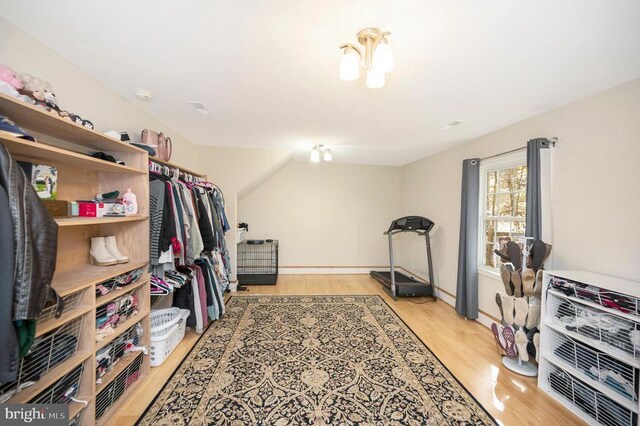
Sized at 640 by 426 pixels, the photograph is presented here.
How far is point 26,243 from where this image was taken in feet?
3.05

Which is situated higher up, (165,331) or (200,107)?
(200,107)

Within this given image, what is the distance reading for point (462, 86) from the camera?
1.78 metres

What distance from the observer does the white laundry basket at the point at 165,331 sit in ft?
6.71

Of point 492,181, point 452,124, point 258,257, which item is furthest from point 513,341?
point 258,257

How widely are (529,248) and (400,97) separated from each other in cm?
180

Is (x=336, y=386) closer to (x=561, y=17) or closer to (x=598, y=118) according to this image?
(x=561, y=17)

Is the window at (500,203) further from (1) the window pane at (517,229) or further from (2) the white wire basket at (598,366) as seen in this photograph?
(2) the white wire basket at (598,366)

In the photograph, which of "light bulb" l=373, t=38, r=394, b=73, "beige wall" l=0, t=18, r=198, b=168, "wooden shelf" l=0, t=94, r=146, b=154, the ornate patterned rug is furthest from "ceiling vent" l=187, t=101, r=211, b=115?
the ornate patterned rug

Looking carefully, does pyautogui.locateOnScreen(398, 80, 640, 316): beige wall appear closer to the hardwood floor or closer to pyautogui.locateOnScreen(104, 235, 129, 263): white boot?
the hardwood floor

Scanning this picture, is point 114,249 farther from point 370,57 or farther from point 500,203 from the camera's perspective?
point 500,203

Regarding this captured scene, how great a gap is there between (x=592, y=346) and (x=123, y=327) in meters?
3.19

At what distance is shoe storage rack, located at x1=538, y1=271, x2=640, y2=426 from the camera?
4.69 feet

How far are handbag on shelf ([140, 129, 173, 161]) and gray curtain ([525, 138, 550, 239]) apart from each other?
11.3ft

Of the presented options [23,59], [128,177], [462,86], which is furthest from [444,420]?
[23,59]
